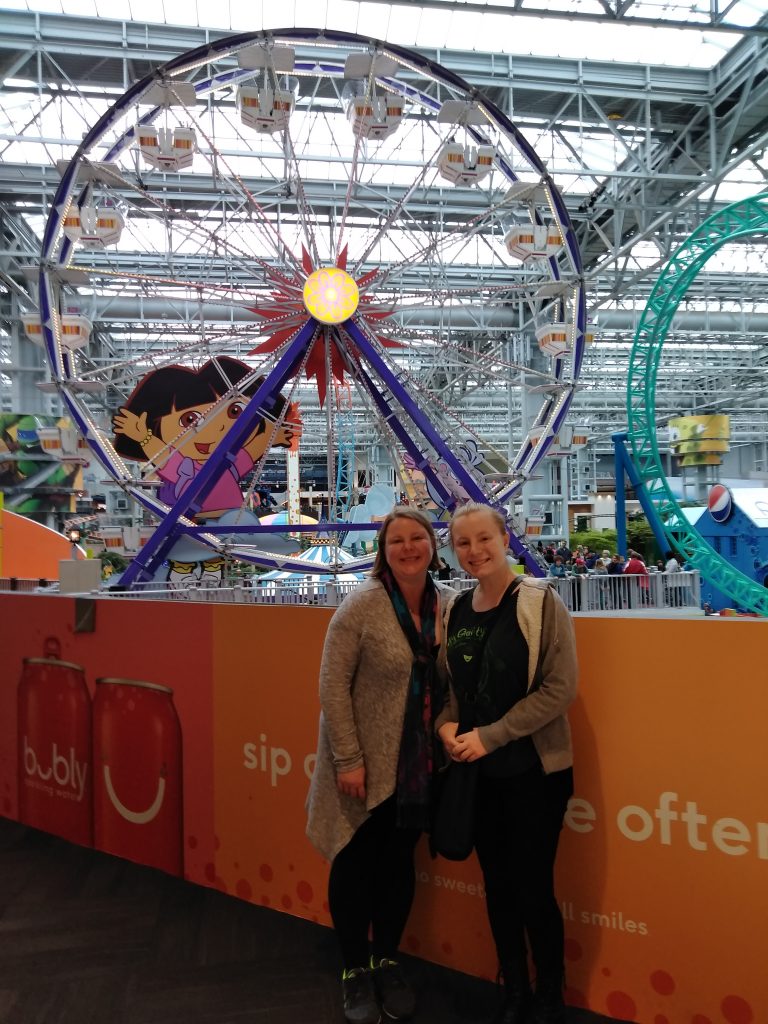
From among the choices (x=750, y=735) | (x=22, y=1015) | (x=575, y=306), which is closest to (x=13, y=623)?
(x=22, y=1015)

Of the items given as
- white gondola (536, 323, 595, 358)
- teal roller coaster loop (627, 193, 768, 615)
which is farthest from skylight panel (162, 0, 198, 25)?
teal roller coaster loop (627, 193, 768, 615)

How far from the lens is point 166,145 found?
797 cm

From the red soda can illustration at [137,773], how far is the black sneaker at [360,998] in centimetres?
120

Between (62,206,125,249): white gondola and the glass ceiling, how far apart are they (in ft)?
15.5

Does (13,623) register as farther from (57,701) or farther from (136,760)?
(136,760)

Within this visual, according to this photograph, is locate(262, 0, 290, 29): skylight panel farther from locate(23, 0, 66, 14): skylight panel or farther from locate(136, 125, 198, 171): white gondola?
locate(136, 125, 198, 171): white gondola

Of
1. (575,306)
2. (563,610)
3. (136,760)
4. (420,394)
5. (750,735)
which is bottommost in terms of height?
(136,760)

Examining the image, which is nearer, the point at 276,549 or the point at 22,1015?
the point at 22,1015

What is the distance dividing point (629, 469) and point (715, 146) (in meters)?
5.59

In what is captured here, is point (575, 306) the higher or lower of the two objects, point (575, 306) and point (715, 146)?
the lower

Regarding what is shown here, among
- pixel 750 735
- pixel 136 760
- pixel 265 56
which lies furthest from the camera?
pixel 265 56

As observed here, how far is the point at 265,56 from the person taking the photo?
313 inches

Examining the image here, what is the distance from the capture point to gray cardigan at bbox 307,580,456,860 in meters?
2.32

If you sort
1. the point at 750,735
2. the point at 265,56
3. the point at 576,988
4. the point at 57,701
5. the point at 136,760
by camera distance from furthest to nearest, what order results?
the point at 265,56 → the point at 57,701 → the point at 136,760 → the point at 576,988 → the point at 750,735
